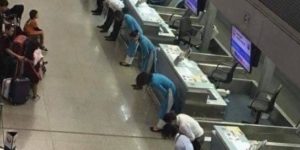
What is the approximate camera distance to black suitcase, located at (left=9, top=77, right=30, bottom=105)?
10805mm

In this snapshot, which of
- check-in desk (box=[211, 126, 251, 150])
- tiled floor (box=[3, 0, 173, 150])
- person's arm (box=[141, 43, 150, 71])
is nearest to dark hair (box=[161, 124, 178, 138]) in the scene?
tiled floor (box=[3, 0, 173, 150])

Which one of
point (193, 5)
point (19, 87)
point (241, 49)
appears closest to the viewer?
point (19, 87)

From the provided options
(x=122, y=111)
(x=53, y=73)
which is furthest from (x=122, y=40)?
(x=122, y=111)

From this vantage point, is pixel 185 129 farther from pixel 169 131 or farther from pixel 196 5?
pixel 196 5

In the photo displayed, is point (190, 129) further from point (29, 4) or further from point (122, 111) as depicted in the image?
point (29, 4)

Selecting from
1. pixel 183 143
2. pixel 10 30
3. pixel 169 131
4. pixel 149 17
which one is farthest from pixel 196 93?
pixel 10 30

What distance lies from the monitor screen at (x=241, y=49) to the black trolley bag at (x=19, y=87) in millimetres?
4284

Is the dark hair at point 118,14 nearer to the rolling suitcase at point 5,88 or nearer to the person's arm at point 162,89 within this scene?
the person's arm at point 162,89

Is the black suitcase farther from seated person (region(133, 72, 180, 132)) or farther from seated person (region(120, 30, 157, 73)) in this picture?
seated person (region(120, 30, 157, 73))

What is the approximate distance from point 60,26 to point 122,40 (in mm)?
1965

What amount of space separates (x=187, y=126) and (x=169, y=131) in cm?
72

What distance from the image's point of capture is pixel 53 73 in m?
12.9

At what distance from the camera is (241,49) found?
11305 mm

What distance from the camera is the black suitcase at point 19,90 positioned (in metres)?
10.8
